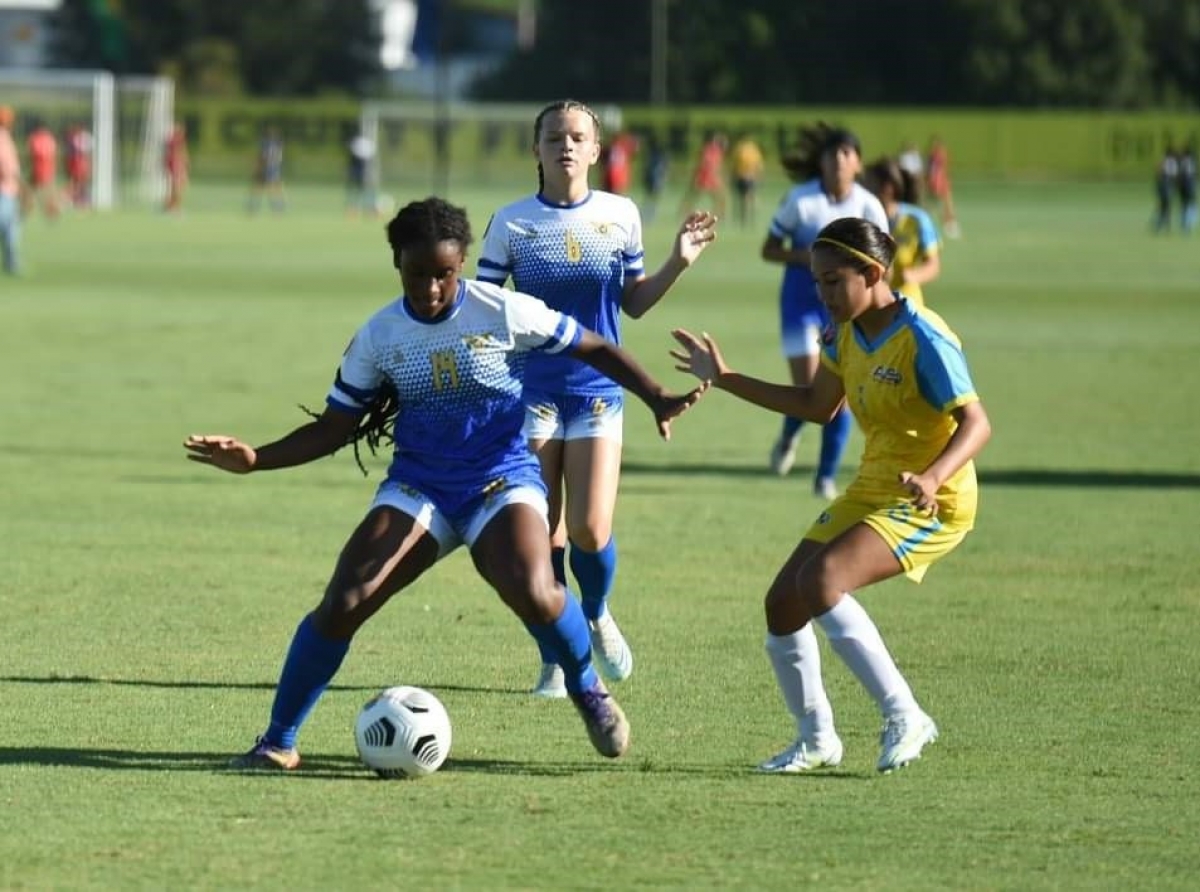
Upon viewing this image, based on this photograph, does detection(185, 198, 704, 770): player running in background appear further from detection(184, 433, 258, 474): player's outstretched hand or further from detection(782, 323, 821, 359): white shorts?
detection(782, 323, 821, 359): white shorts

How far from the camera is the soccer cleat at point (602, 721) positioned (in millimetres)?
7355

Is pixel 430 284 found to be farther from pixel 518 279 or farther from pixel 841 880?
pixel 841 880

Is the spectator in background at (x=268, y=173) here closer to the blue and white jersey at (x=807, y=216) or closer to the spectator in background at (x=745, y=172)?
the spectator in background at (x=745, y=172)

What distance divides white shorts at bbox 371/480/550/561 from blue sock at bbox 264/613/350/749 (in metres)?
0.44

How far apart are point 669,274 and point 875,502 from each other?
73.4 inches

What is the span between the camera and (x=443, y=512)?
289 inches

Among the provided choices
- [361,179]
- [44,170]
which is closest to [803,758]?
[44,170]

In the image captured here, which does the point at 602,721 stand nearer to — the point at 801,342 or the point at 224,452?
the point at 224,452

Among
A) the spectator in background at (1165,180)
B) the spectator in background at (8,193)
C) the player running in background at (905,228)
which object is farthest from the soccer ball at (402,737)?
the spectator in background at (1165,180)

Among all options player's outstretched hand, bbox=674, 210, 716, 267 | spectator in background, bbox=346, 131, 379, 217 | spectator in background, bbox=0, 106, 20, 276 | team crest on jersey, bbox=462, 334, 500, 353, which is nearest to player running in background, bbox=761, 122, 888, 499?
player's outstretched hand, bbox=674, 210, 716, 267

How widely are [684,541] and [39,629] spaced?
4.15 metres

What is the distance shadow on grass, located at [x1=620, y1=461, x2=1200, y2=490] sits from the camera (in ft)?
50.2

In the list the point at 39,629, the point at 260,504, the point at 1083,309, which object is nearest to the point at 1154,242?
the point at 1083,309

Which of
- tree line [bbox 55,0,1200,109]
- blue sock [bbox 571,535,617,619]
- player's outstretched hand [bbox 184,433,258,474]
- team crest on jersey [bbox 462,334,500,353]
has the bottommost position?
blue sock [bbox 571,535,617,619]
